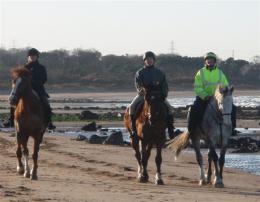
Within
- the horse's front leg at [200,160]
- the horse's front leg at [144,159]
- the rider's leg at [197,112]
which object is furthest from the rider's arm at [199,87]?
the horse's front leg at [144,159]

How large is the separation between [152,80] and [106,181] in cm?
222

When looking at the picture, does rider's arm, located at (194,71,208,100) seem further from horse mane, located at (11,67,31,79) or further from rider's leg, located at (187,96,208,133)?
horse mane, located at (11,67,31,79)

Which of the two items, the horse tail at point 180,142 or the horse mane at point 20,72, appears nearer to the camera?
the horse mane at point 20,72

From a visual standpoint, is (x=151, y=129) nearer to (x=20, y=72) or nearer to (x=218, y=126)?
(x=218, y=126)

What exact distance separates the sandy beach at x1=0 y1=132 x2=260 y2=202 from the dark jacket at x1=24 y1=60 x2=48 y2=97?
1812 millimetres

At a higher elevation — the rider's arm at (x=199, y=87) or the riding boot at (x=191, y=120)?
the rider's arm at (x=199, y=87)

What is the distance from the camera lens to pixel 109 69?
120312 millimetres

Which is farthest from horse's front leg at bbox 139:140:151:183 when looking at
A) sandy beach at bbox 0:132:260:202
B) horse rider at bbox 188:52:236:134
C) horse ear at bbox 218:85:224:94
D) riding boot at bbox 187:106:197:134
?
horse ear at bbox 218:85:224:94

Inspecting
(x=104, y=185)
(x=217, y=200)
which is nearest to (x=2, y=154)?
(x=104, y=185)

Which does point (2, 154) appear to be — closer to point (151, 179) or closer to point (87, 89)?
point (151, 179)

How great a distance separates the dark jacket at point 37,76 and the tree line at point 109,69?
79982mm

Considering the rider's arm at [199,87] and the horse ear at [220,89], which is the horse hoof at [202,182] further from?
the horse ear at [220,89]

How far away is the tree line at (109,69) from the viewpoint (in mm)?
106812

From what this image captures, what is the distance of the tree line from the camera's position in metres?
107
